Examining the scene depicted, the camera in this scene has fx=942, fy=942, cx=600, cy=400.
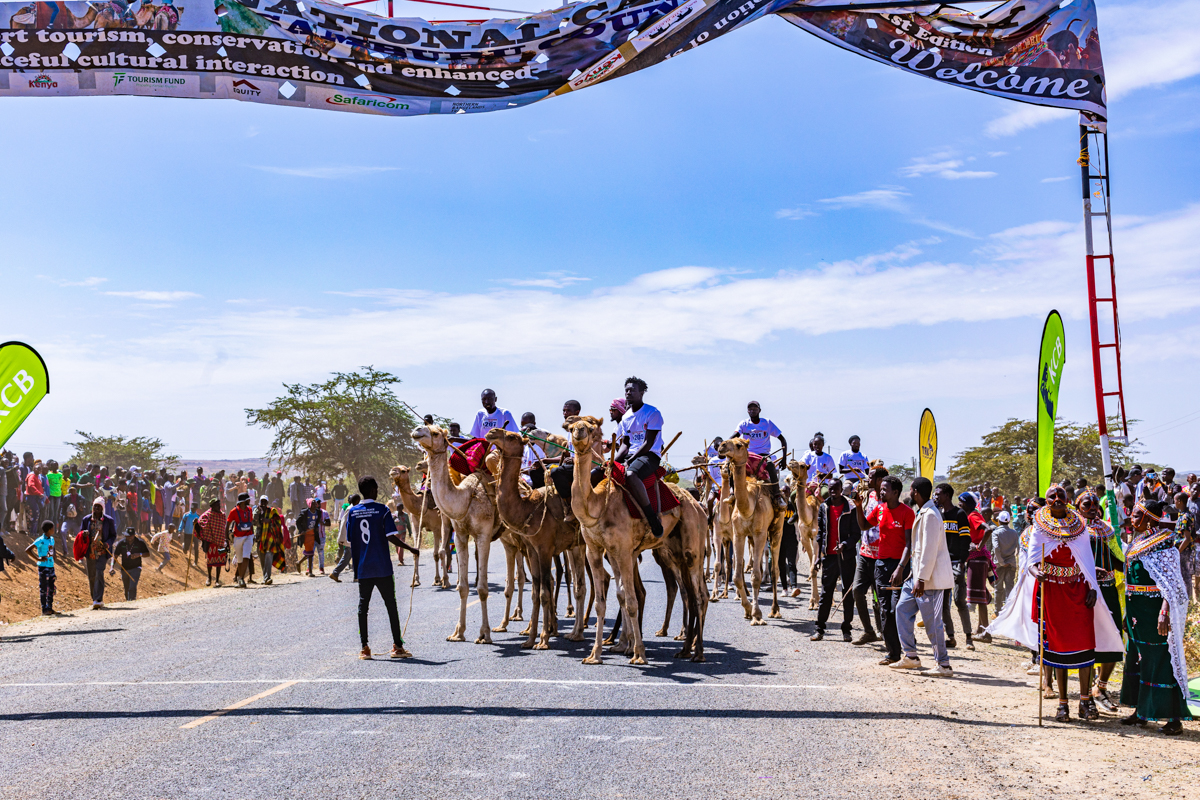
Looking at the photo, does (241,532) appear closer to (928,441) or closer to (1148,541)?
(928,441)

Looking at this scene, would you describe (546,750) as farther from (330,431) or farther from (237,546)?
(330,431)

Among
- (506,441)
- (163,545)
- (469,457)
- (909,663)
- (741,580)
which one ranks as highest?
(506,441)

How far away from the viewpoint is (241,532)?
24766 mm

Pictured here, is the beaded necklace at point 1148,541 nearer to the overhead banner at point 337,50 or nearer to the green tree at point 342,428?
the overhead banner at point 337,50

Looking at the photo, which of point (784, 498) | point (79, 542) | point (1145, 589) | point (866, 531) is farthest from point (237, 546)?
point (1145, 589)

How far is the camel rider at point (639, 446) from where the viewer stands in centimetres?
1138

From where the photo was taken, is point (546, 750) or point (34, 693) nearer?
point (546, 750)

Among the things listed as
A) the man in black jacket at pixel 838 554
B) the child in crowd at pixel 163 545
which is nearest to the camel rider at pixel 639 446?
the man in black jacket at pixel 838 554

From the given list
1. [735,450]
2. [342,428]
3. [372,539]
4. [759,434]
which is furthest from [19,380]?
[342,428]

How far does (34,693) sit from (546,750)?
6.18 metres

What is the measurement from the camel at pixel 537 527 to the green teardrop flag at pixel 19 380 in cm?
525

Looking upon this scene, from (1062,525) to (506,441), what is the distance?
22.6ft

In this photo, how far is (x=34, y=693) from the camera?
391 inches

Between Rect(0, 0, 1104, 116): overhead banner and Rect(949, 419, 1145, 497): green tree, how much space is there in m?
49.0
